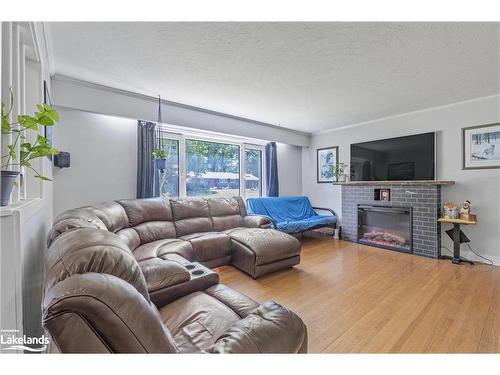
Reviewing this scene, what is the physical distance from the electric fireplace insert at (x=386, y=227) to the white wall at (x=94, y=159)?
4092 millimetres

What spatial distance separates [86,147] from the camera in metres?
3.00

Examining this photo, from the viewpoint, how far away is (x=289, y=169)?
5.52 m

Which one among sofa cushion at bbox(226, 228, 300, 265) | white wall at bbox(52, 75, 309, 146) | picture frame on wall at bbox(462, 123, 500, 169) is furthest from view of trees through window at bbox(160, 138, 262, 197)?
picture frame on wall at bbox(462, 123, 500, 169)

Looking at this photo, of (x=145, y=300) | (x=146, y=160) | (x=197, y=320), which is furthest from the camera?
(x=146, y=160)

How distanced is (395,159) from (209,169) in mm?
3344

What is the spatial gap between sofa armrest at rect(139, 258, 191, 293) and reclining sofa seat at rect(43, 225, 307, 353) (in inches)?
6.0

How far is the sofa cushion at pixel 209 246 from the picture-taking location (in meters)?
2.81

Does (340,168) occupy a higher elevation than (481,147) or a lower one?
lower

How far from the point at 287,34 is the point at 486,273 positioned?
12.0ft

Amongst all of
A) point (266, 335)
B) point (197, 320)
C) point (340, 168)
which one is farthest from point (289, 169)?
point (266, 335)

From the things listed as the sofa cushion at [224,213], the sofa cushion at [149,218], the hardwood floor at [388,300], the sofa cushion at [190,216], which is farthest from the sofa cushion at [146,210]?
the hardwood floor at [388,300]

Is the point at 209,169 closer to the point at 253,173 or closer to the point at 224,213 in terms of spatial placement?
the point at 224,213
